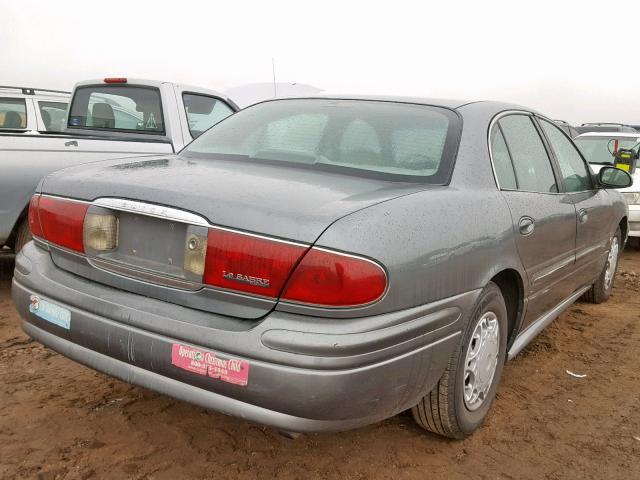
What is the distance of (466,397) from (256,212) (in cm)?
137

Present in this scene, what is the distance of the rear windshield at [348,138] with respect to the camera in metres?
2.66

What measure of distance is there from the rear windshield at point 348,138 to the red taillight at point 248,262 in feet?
2.58

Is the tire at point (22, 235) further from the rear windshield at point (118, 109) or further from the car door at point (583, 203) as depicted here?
the car door at point (583, 203)

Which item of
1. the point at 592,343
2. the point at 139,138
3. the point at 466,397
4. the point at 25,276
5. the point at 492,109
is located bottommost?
the point at 592,343

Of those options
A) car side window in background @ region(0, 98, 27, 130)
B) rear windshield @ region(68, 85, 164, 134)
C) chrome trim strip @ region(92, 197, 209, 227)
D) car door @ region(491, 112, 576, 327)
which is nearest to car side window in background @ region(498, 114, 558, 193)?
car door @ region(491, 112, 576, 327)

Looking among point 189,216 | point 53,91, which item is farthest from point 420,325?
point 53,91

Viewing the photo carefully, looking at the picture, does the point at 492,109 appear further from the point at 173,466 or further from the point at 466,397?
the point at 173,466

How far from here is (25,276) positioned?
2578 millimetres

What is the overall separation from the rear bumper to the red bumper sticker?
15 mm

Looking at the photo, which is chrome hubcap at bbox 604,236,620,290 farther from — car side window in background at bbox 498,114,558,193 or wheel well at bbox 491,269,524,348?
wheel well at bbox 491,269,524,348

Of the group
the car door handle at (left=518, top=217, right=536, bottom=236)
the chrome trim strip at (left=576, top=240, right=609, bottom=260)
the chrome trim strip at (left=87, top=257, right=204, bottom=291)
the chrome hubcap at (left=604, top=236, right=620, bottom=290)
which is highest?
the car door handle at (left=518, top=217, right=536, bottom=236)

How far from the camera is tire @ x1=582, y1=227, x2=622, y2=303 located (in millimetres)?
5027

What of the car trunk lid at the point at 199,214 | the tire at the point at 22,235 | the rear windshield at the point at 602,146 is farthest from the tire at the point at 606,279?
the rear windshield at the point at 602,146

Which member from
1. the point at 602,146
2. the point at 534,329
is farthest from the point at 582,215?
the point at 602,146
